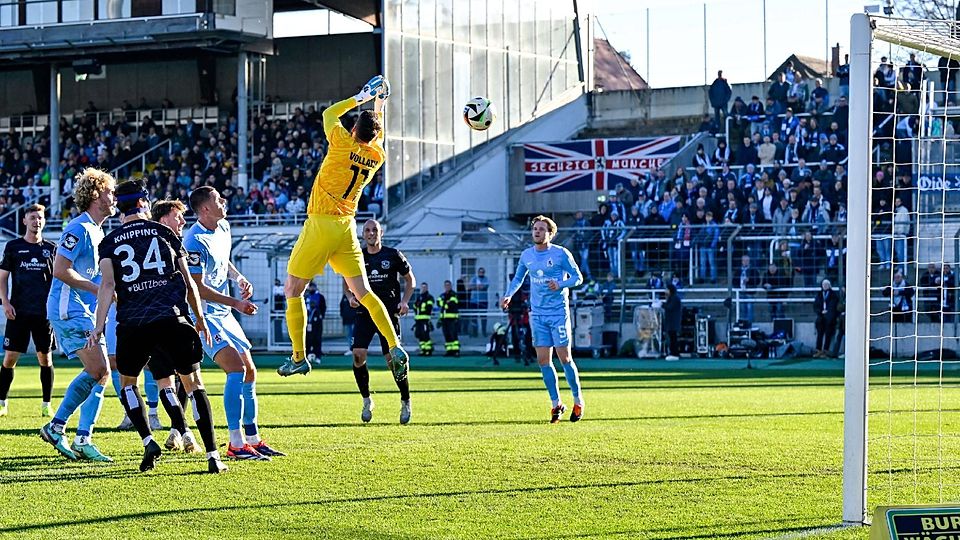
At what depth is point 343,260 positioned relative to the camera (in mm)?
11969

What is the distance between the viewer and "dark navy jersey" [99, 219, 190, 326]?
31.1 ft

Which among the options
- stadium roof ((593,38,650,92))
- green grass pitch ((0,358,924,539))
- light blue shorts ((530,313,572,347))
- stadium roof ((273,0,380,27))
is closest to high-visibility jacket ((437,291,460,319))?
stadium roof ((273,0,380,27))

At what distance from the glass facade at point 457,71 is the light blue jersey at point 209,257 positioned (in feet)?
89.7

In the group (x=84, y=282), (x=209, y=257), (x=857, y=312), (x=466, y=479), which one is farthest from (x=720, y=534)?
(x=84, y=282)

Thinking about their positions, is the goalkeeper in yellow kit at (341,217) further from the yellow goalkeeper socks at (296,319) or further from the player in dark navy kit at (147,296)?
the player in dark navy kit at (147,296)

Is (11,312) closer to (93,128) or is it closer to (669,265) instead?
(669,265)

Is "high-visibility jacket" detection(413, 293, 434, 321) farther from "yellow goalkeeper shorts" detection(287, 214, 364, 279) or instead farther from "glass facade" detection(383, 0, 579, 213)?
"yellow goalkeeper shorts" detection(287, 214, 364, 279)

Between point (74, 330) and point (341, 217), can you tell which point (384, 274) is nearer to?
point (341, 217)

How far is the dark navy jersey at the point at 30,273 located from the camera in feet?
50.0

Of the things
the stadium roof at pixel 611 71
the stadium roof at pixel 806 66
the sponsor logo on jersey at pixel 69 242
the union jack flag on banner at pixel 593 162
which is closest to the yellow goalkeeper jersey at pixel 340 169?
the sponsor logo on jersey at pixel 69 242

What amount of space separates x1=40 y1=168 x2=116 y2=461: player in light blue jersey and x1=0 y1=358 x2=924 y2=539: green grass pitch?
0.24 m

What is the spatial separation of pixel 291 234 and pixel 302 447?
2448 cm

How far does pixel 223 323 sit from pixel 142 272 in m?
1.55

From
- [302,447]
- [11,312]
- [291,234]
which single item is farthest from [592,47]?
[302,447]
